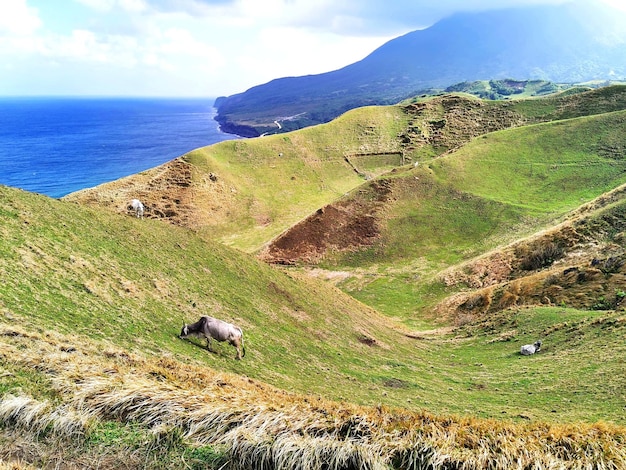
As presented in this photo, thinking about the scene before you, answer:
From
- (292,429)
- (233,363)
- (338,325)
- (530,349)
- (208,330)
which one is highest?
(292,429)

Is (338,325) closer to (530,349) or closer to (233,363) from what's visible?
(530,349)

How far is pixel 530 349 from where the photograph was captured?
83.9 ft

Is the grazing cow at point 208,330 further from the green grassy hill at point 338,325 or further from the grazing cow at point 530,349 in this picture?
the grazing cow at point 530,349

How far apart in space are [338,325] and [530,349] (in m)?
12.3

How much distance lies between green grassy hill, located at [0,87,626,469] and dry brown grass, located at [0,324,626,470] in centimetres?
4

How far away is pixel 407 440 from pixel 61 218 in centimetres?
2041

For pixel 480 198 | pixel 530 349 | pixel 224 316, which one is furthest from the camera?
pixel 480 198

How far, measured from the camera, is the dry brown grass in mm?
7094

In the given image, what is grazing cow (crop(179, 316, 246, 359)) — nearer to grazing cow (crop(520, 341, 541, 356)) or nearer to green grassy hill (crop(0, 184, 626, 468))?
green grassy hill (crop(0, 184, 626, 468))

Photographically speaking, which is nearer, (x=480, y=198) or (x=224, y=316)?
(x=224, y=316)

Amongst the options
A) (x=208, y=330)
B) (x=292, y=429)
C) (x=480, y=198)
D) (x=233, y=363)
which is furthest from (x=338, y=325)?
(x=480, y=198)

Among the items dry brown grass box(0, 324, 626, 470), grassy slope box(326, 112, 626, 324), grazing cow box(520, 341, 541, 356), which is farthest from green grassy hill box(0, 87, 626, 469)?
grazing cow box(520, 341, 541, 356)

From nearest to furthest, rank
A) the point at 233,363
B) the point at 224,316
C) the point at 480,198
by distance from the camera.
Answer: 1. the point at 233,363
2. the point at 224,316
3. the point at 480,198

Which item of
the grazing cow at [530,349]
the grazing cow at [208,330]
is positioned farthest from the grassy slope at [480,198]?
the grazing cow at [208,330]
